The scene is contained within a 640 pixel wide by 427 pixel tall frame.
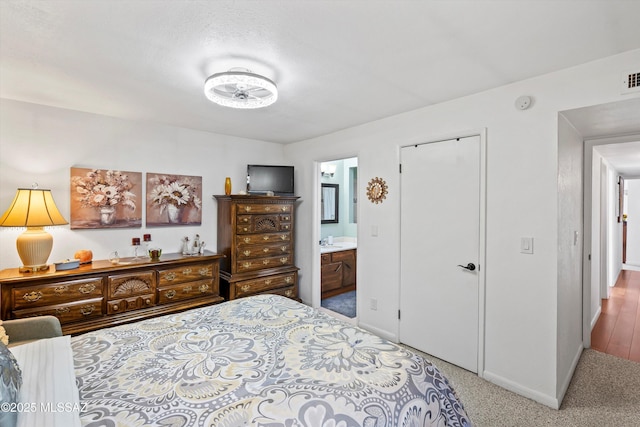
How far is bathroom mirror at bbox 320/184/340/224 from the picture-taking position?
527 centimetres

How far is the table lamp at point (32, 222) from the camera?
2.45 m

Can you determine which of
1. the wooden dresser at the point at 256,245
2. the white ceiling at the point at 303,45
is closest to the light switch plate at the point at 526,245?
the white ceiling at the point at 303,45

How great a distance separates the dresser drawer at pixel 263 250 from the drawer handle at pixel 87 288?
56.3 inches

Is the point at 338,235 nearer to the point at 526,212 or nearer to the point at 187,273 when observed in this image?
the point at 187,273

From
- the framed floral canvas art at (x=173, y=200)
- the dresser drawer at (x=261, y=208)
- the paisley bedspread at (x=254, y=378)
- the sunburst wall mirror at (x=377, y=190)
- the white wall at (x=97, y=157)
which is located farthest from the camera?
the dresser drawer at (x=261, y=208)

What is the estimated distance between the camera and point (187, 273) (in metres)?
3.26

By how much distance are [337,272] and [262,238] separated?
1.46 meters

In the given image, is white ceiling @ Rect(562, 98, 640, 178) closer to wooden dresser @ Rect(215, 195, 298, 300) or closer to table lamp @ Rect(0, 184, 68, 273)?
wooden dresser @ Rect(215, 195, 298, 300)

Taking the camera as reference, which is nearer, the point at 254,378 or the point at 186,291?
the point at 254,378

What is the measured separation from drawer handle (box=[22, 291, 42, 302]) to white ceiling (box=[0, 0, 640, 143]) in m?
1.66

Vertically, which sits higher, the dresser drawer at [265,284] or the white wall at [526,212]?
the white wall at [526,212]

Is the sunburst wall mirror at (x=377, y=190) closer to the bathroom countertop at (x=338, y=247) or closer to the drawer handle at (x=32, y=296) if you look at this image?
the bathroom countertop at (x=338, y=247)

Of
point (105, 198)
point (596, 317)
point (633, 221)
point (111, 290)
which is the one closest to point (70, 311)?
point (111, 290)

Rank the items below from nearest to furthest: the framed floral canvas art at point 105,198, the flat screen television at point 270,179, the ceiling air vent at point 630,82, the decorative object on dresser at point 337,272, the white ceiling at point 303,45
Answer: the white ceiling at point 303,45 < the ceiling air vent at point 630,82 < the framed floral canvas art at point 105,198 < the flat screen television at point 270,179 < the decorative object on dresser at point 337,272
